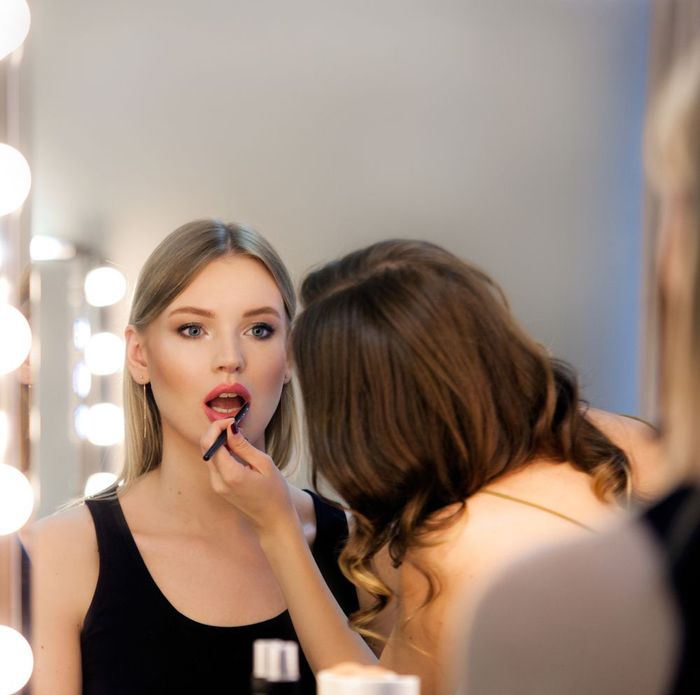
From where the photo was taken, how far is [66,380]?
38.4 inches

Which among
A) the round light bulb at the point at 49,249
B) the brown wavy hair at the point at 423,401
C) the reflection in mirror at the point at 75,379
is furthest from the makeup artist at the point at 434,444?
the round light bulb at the point at 49,249

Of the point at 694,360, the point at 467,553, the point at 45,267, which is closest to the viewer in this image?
the point at 694,360

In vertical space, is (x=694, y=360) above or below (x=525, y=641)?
above

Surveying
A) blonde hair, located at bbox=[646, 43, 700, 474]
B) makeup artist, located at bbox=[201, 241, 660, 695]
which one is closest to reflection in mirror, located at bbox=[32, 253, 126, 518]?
makeup artist, located at bbox=[201, 241, 660, 695]

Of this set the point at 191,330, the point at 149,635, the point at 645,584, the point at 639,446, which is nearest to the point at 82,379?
the point at 191,330

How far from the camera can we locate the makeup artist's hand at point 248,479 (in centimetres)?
93

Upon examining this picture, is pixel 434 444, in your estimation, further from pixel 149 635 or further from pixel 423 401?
pixel 149 635

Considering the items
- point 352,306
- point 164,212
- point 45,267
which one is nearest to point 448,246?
point 352,306

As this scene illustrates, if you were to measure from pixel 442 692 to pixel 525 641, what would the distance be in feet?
1.17

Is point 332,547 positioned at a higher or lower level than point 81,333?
lower

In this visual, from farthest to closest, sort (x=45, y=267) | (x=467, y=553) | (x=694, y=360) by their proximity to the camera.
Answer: (x=45, y=267)
(x=467, y=553)
(x=694, y=360)

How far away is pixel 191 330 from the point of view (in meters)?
0.94

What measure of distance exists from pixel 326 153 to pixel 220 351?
0.64 feet

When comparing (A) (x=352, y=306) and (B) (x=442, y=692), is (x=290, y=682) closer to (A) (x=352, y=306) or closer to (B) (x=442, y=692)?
(B) (x=442, y=692)
